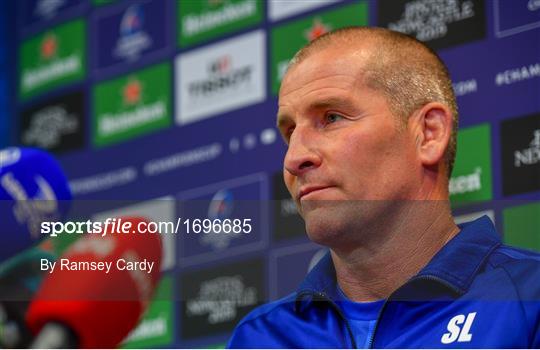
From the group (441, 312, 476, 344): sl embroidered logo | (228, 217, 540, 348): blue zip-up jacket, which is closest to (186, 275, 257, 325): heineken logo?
(228, 217, 540, 348): blue zip-up jacket

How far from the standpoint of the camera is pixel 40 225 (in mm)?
1915

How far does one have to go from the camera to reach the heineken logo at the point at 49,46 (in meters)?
3.66

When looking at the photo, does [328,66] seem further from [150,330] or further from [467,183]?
[150,330]

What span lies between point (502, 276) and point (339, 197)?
0.87ft

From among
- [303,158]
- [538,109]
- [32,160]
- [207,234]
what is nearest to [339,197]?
[303,158]

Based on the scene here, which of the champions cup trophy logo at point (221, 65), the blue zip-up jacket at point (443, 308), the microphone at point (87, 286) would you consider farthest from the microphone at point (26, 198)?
the champions cup trophy logo at point (221, 65)

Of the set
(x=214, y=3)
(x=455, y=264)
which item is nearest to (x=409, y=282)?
(x=455, y=264)

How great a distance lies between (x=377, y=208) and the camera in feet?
6.15

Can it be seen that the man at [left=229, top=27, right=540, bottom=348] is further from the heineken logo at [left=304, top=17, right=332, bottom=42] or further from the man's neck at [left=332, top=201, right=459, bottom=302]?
the heineken logo at [left=304, top=17, right=332, bottom=42]

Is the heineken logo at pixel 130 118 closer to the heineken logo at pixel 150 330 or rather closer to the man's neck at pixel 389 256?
the heineken logo at pixel 150 330

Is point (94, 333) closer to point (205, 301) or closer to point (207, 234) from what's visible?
point (207, 234)

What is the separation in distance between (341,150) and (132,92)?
1.58m

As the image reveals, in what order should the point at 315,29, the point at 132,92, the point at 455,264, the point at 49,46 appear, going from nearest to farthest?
the point at 455,264
the point at 315,29
the point at 132,92
the point at 49,46

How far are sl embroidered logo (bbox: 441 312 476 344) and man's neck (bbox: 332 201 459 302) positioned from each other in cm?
19
